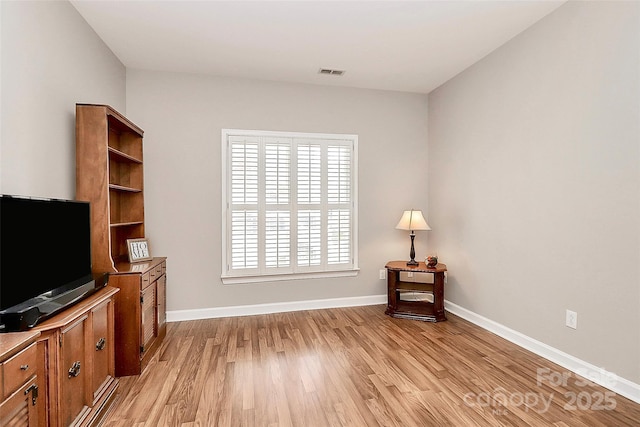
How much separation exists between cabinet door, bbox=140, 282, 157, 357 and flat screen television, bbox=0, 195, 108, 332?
2.07 feet

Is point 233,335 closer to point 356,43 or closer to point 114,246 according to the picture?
point 114,246

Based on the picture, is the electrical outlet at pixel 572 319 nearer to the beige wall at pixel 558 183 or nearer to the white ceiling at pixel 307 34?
the beige wall at pixel 558 183

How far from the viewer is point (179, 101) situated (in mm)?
3740

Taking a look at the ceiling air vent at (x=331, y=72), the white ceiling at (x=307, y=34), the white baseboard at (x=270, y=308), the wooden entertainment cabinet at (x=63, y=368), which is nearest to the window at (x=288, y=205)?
the white baseboard at (x=270, y=308)

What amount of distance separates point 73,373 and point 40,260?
628mm

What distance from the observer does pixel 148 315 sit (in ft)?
9.32

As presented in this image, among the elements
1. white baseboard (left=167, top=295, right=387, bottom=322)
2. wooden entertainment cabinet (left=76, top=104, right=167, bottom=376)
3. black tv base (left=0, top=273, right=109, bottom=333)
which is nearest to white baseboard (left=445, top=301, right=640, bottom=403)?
white baseboard (left=167, top=295, right=387, bottom=322)

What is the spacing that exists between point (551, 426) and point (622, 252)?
1236mm

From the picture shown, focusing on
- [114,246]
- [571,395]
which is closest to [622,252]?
[571,395]

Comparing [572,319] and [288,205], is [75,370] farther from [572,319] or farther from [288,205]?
[572,319]

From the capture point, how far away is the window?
153 inches

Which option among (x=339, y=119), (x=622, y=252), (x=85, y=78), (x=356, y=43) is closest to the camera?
(x=622, y=252)

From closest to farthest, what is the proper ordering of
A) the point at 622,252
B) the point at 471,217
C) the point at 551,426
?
the point at 551,426 < the point at 622,252 < the point at 471,217

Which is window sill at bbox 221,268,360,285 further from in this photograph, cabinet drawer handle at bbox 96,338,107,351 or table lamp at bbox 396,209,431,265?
cabinet drawer handle at bbox 96,338,107,351
